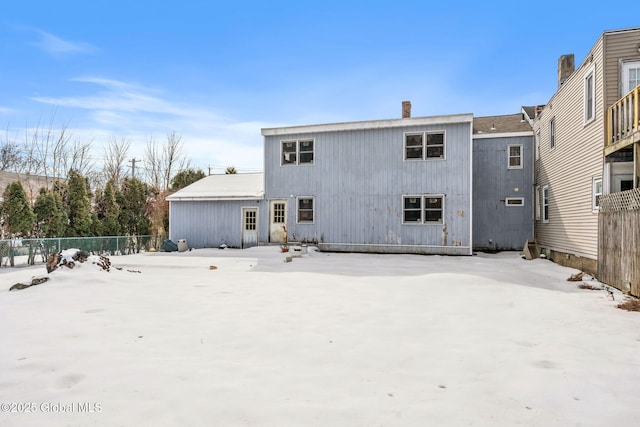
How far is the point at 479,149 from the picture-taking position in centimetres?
1898

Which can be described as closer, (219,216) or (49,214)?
(49,214)

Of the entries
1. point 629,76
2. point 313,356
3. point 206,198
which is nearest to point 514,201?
point 629,76

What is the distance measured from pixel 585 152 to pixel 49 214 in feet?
69.9

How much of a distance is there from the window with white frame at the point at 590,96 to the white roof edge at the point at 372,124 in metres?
4.55

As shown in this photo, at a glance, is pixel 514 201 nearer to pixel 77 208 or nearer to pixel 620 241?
pixel 620 241

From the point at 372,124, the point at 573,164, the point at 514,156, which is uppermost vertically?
the point at 372,124

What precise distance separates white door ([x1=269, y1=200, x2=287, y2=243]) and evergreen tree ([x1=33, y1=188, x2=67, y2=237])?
9551mm

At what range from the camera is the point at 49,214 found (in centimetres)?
1633

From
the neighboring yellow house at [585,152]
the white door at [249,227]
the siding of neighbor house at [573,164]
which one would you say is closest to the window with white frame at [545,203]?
the neighboring yellow house at [585,152]

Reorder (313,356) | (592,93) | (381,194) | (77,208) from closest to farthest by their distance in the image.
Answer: (313,356) < (592,93) < (381,194) < (77,208)

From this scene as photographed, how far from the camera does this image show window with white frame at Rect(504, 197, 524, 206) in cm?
1823

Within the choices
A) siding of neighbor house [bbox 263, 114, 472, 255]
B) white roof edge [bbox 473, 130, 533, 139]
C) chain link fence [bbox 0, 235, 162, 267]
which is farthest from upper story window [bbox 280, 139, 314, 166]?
chain link fence [bbox 0, 235, 162, 267]

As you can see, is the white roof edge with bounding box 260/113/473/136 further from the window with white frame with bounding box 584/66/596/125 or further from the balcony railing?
the balcony railing

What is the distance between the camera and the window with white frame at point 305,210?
1812 cm
